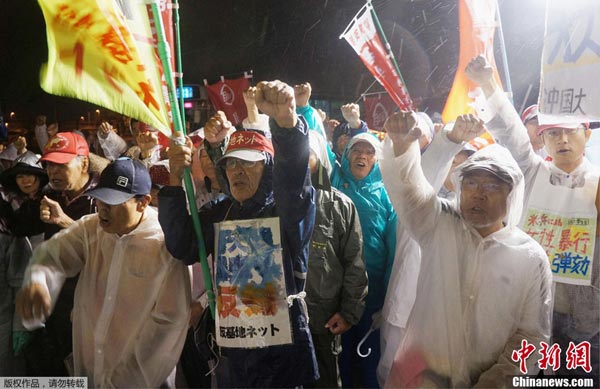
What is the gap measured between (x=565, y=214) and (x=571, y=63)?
63 cm

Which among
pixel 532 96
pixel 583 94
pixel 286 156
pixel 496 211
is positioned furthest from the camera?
pixel 532 96

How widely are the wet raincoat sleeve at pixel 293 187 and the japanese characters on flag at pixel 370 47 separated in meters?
0.84

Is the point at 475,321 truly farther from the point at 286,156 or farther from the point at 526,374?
the point at 286,156

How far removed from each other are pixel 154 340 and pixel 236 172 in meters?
0.77

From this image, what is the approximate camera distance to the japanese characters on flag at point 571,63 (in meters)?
1.93

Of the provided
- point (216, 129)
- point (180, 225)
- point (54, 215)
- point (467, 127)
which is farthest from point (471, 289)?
point (54, 215)

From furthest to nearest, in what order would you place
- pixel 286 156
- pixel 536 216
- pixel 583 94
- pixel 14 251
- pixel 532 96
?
1. pixel 532 96
2. pixel 14 251
3. pixel 536 216
4. pixel 583 94
5. pixel 286 156

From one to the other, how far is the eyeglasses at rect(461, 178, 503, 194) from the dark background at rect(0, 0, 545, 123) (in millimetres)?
1535

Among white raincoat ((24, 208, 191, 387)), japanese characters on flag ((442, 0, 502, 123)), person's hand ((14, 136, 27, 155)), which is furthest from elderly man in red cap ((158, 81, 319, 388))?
person's hand ((14, 136, 27, 155))

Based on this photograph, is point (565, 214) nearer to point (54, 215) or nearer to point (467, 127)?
point (467, 127)

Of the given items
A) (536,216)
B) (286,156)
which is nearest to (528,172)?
(536,216)

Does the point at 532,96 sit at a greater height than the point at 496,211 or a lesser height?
greater

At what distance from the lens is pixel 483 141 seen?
227cm

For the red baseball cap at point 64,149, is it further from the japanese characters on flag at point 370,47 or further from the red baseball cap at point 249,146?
the japanese characters on flag at point 370,47
